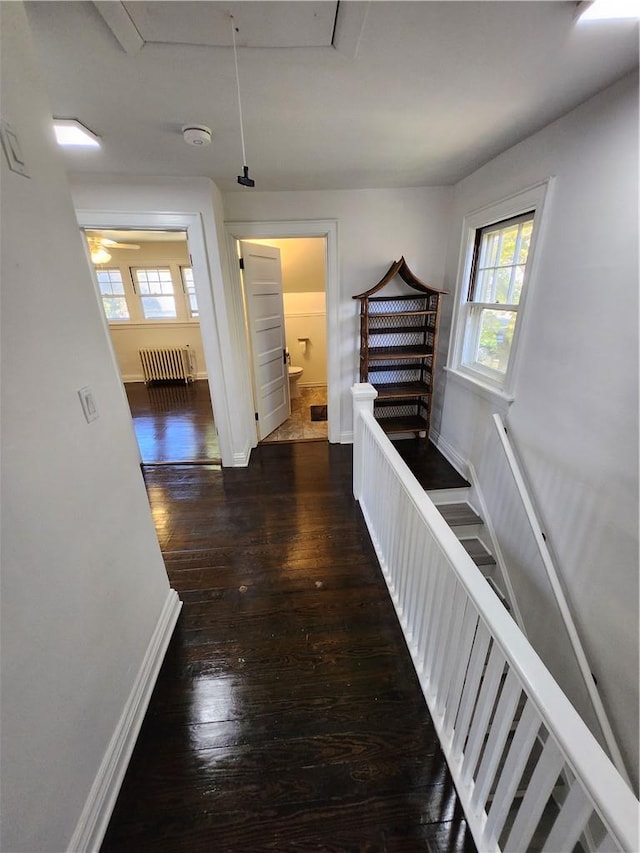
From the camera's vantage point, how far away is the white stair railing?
1.86ft

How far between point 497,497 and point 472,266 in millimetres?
1853

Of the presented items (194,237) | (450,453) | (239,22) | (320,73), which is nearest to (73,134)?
(194,237)

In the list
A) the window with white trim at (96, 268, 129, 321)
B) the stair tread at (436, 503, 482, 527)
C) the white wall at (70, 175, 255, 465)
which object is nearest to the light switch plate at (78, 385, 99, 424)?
the white wall at (70, 175, 255, 465)

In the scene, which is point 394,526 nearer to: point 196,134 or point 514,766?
point 514,766

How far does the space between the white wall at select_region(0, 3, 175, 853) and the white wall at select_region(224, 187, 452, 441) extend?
203cm

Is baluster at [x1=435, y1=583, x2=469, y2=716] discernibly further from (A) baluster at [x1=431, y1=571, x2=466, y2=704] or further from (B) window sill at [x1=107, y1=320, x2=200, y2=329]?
(B) window sill at [x1=107, y1=320, x2=200, y2=329]

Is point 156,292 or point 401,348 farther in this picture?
point 156,292

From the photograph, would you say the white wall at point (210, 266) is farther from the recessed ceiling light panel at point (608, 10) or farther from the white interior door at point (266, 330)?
the recessed ceiling light panel at point (608, 10)

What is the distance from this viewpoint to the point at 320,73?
4.06 ft

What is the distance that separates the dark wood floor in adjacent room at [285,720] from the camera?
0.99 metres

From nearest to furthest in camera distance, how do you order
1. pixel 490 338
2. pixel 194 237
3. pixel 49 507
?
pixel 49 507 < pixel 194 237 < pixel 490 338

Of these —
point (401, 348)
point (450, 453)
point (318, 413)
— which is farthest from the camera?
point (318, 413)

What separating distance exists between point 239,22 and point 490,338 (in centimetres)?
230

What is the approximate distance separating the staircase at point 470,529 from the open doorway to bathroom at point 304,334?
1424 mm
